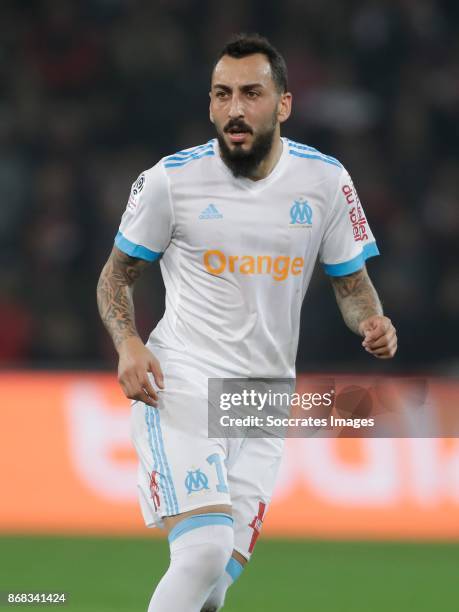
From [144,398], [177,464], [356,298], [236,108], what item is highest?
[236,108]

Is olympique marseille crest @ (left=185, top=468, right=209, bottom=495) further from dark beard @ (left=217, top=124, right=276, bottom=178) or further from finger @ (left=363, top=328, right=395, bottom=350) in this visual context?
dark beard @ (left=217, top=124, right=276, bottom=178)

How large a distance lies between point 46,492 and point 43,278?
7.56 feet

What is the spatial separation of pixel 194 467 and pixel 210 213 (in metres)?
0.86

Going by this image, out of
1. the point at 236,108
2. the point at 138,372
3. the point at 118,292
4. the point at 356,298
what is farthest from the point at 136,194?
the point at 356,298

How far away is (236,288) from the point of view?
4289 mm

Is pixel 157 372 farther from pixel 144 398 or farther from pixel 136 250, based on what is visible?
pixel 136 250

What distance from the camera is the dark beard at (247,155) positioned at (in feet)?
14.1

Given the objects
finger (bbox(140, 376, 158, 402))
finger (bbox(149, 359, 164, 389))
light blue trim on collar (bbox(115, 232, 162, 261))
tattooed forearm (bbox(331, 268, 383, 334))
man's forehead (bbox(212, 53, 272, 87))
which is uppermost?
man's forehead (bbox(212, 53, 272, 87))

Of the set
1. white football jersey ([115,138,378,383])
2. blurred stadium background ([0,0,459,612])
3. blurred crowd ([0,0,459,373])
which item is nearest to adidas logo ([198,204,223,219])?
white football jersey ([115,138,378,383])

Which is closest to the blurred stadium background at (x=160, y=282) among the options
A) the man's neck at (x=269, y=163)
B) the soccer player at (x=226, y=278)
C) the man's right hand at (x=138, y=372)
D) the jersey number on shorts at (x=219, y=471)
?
the soccer player at (x=226, y=278)

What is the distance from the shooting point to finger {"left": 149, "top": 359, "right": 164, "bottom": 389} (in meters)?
4.07

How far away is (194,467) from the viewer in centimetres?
404

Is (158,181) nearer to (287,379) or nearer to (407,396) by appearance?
(287,379)

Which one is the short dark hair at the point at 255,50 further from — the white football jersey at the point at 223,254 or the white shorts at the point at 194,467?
the white shorts at the point at 194,467
